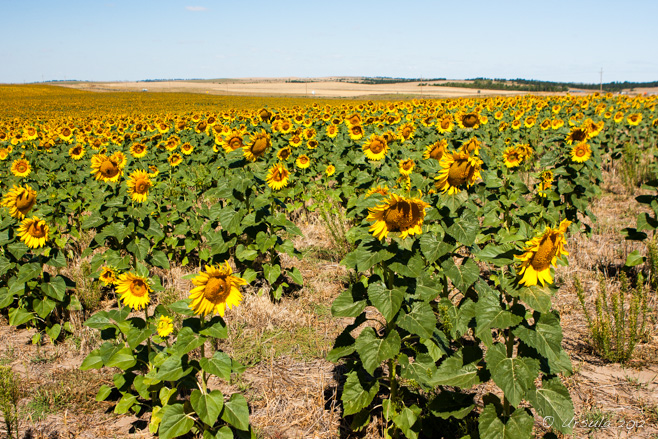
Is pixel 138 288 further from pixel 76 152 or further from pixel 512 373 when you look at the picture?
pixel 76 152

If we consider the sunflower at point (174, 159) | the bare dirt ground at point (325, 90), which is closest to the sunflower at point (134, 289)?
the sunflower at point (174, 159)

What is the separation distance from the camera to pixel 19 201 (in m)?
4.07

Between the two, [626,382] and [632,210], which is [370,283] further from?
[632,210]

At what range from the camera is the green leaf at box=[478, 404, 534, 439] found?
2283 millimetres

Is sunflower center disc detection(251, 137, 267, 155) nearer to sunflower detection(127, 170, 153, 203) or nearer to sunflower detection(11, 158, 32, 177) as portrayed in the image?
sunflower detection(127, 170, 153, 203)

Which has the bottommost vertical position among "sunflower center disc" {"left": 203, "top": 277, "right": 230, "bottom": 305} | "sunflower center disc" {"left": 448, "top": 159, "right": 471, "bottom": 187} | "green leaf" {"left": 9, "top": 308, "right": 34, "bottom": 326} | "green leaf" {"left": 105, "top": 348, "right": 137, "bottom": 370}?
"green leaf" {"left": 9, "top": 308, "right": 34, "bottom": 326}

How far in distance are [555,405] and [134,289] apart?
3.12 m

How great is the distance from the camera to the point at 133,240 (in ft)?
15.6

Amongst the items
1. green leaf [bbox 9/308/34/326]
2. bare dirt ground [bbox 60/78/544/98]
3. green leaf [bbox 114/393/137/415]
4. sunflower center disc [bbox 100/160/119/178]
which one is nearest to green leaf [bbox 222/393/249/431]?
green leaf [bbox 114/393/137/415]

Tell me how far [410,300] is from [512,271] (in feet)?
2.56

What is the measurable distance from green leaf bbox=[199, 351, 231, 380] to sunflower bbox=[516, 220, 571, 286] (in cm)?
190

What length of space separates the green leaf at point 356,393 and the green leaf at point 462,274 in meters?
0.95

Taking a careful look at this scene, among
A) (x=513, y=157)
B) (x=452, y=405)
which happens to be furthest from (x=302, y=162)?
(x=452, y=405)

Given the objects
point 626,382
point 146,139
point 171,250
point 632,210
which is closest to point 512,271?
point 626,382
